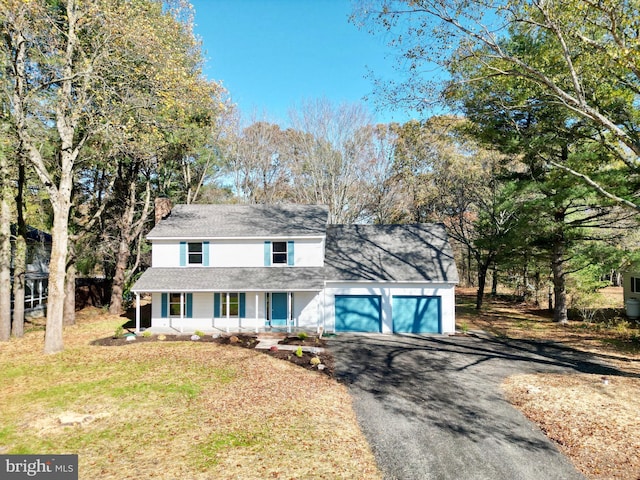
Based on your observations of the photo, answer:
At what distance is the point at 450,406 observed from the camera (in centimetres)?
930

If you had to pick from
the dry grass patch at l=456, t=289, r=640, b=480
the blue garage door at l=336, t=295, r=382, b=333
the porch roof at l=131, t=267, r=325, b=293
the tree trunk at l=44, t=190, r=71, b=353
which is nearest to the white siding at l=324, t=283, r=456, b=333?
the blue garage door at l=336, t=295, r=382, b=333

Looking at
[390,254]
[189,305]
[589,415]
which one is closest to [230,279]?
[189,305]

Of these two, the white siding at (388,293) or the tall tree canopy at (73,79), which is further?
the white siding at (388,293)

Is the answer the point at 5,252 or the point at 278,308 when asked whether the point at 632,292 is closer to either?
the point at 278,308

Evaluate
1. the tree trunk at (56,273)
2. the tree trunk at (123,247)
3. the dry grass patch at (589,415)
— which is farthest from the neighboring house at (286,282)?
the dry grass patch at (589,415)

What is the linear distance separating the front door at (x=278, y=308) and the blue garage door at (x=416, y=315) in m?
5.70

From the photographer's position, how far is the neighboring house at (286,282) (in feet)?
60.3

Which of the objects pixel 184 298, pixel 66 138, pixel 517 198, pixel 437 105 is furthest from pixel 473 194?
pixel 66 138

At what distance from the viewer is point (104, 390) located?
33.2 feet

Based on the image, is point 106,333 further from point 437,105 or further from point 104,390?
point 437,105

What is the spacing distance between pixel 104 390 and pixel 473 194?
26455 mm

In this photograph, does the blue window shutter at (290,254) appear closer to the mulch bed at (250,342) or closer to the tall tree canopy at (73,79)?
the mulch bed at (250,342)

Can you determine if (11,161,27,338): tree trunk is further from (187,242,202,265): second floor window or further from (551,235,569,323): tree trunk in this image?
(551,235,569,323): tree trunk

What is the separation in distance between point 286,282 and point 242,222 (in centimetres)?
514
